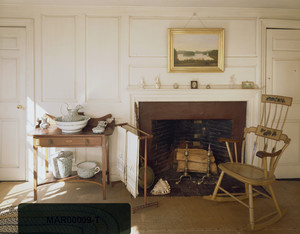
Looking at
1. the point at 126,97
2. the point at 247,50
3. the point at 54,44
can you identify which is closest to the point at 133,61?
the point at 126,97

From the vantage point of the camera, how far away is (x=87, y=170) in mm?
3238

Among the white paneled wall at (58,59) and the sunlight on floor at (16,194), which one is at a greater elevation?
the white paneled wall at (58,59)

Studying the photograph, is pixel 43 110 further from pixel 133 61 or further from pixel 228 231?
pixel 228 231

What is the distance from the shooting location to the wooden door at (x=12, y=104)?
3.48m

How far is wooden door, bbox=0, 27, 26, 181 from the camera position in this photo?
11.4 ft

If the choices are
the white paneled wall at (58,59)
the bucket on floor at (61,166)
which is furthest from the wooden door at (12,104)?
the bucket on floor at (61,166)

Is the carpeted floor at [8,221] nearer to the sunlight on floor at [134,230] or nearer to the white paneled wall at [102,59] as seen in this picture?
the sunlight on floor at [134,230]

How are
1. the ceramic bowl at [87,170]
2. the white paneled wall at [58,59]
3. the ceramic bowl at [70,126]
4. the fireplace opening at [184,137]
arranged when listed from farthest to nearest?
the fireplace opening at [184,137] → the white paneled wall at [58,59] → the ceramic bowl at [87,170] → the ceramic bowl at [70,126]

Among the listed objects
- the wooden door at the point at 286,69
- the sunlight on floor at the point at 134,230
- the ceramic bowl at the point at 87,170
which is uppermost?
the wooden door at the point at 286,69

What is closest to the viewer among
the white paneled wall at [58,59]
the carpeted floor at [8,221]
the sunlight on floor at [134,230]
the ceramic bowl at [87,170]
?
the carpeted floor at [8,221]

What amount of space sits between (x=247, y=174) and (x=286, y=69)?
1.90m

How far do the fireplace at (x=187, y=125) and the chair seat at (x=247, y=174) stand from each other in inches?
34.9

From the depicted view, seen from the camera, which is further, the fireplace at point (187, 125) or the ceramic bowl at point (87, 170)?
the fireplace at point (187, 125)

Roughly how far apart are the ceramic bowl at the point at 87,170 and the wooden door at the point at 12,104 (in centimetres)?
91
